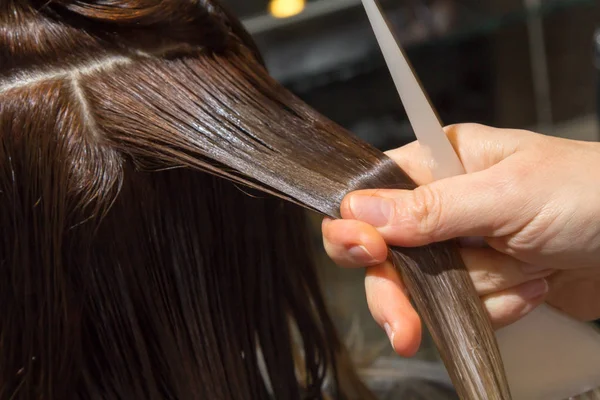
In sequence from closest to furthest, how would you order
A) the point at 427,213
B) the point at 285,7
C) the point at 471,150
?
the point at 427,213 < the point at 471,150 < the point at 285,7

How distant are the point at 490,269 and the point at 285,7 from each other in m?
1.00

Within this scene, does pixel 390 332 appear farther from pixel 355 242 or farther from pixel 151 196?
pixel 151 196

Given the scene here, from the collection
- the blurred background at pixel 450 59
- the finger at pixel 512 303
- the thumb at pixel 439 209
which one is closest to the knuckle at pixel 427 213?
the thumb at pixel 439 209

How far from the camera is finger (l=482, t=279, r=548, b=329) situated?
0.57 m

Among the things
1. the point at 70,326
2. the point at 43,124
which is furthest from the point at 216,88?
the point at 70,326

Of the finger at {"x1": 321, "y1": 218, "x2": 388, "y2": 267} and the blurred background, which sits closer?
the finger at {"x1": 321, "y1": 218, "x2": 388, "y2": 267}

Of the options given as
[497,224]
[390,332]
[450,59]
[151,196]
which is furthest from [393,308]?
[450,59]

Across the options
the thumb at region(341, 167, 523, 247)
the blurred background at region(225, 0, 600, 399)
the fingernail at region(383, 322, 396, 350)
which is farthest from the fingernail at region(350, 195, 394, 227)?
the blurred background at region(225, 0, 600, 399)

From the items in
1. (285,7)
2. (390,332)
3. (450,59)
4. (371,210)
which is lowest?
(390,332)

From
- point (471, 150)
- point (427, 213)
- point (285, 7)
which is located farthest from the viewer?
point (285, 7)

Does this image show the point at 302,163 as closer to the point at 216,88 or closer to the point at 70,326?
the point at 216,88

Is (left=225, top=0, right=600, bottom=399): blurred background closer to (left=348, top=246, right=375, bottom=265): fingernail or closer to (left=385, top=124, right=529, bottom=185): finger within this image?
(left=385, top=124, right=529, bottom=185): finger

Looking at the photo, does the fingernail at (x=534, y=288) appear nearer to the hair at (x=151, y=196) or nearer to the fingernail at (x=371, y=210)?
the hair at (x=151, y=196)

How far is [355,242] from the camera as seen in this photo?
51 centimetres
